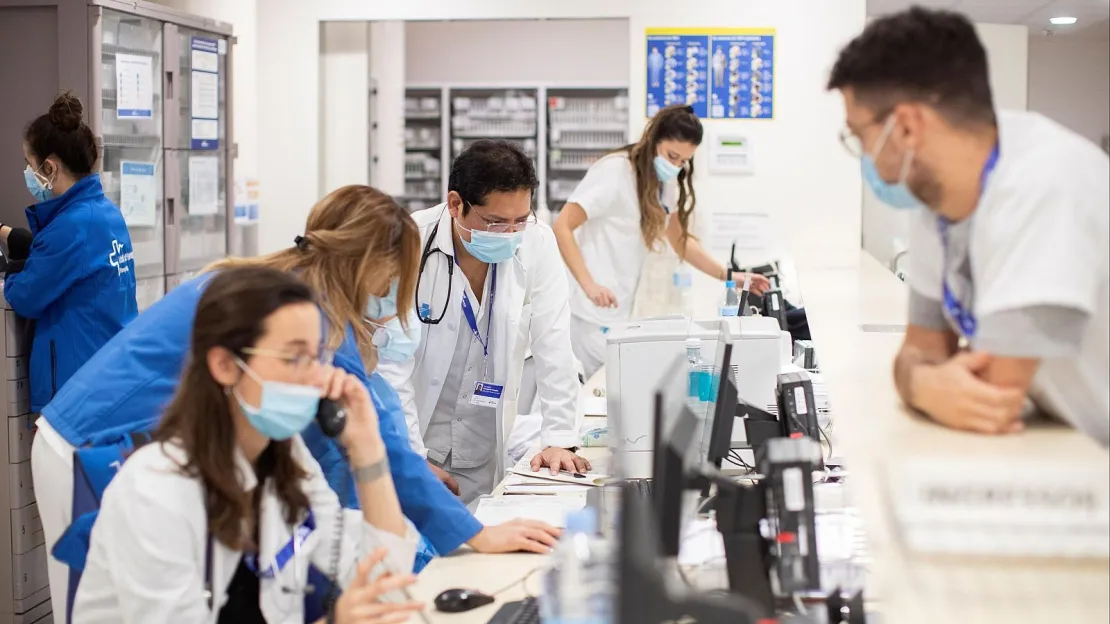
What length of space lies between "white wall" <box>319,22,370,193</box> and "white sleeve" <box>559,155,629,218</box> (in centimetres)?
199

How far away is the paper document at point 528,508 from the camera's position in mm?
2449

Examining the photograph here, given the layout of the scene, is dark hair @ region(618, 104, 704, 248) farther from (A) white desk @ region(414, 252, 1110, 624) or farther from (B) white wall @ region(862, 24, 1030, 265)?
(A) white desk @ region(414, 252, 1110, 624)

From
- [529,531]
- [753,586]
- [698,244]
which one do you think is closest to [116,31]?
Answer: [698,244]

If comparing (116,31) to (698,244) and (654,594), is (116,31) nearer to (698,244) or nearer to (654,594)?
(698,244)

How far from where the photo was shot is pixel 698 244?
5500 mm

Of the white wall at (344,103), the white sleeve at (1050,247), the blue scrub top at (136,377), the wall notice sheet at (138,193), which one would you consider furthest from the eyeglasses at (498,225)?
the white wall at (344,103)

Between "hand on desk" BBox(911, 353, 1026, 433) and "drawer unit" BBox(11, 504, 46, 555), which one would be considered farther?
"drawer unit" BBox(11, 504, 46, 555)

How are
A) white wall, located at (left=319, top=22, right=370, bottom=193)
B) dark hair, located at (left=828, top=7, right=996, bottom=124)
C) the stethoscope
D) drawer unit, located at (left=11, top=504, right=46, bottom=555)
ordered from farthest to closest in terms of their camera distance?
white wall, located at (left=319, top=22, right=370, bottom=193)
drawer unit, located at (left=11, top=504, right=46, bottom=555)
the stethoscope
dark hair, located at (left=828, top=7, right=996, bottom=124)

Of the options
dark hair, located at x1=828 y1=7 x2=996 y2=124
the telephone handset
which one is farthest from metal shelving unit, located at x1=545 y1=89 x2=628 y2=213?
dark hair, located at x1=828 y1=7 x2=996 y2=124

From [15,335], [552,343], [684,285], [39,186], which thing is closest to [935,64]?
[552,343]

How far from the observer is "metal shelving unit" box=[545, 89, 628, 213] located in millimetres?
8852

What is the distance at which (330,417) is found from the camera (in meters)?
1.86

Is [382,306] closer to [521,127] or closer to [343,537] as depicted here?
[343,537]

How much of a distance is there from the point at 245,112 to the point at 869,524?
5.44 m
